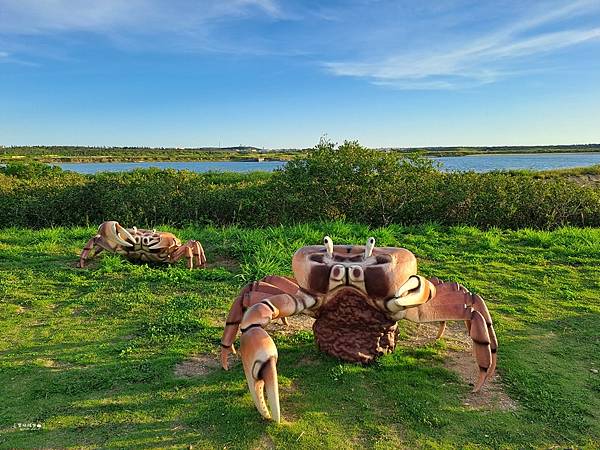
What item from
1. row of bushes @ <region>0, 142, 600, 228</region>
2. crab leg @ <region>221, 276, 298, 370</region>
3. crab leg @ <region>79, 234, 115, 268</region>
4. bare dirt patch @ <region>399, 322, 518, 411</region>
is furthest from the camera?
row of bushes @ <region>0, 142, 600, 228</region>

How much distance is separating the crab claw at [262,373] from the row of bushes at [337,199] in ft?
27.0

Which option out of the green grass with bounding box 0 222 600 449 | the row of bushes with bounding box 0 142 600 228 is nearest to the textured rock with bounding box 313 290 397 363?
the green grass with bounding box 0 222 600 449

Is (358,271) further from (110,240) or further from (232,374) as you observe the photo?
(110,240)

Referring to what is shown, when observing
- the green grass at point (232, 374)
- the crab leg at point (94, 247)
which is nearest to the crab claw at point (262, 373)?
the green grass at point (232, 374)

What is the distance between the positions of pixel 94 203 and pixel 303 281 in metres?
9.72

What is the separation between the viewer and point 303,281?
3.79 metres

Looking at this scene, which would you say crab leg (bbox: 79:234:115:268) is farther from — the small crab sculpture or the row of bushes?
the row of bushes

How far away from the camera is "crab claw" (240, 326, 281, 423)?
10.2 feet

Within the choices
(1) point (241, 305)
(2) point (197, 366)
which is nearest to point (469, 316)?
(1) point (241, 305)

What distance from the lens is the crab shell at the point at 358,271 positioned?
3.56 m

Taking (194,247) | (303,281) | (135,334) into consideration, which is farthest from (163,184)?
(303,281)

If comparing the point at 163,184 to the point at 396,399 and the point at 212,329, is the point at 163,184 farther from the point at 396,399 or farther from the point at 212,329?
the point at 396,399

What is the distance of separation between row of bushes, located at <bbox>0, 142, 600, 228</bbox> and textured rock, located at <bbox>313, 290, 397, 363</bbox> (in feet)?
24.1

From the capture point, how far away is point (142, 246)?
292 inches
